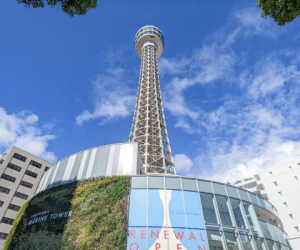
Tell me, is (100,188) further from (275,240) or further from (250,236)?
(275,240)

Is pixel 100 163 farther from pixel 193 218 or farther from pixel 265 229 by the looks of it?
pixel 265 229

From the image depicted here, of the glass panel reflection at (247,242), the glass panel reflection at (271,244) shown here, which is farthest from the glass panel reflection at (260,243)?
the glass panel reflection at (271,244)

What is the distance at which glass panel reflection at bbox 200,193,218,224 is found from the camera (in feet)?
48.9

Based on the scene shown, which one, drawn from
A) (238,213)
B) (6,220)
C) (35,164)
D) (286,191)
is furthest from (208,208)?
(35,164)

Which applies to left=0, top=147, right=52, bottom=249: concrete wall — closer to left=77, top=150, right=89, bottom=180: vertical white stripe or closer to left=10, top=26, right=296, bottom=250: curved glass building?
left=10, top=26, right=296, bottom=250: curved glass building

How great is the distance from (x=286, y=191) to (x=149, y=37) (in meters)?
61.3

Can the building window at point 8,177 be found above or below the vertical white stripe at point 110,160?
above

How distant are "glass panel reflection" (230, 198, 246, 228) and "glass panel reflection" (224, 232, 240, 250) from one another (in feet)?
4.67

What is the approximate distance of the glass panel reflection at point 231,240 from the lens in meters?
14.1

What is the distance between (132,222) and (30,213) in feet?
43.2

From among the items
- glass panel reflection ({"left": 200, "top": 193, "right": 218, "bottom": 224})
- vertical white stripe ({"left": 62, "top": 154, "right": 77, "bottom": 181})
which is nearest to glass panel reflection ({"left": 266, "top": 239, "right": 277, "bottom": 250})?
glass panel reflection ({"left": 200, "top": 193, "right": 218, "bottom": 224})

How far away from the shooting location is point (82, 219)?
52.9 feet

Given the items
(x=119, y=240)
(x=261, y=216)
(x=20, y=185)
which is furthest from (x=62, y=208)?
(x=20, y=185)

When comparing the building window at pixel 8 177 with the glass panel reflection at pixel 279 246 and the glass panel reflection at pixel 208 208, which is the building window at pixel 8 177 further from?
the glass panel reflection at pixel 279 246
